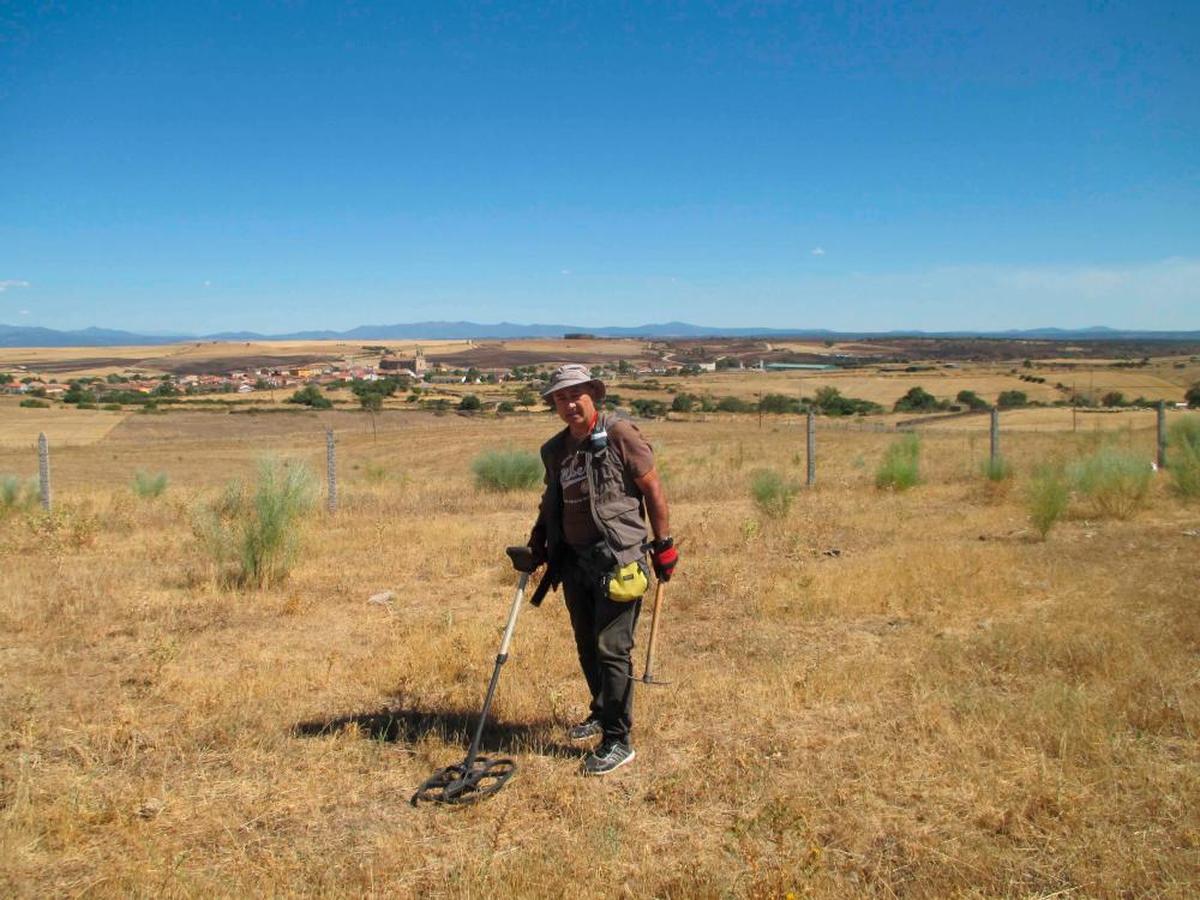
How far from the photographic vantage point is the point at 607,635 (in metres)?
4.42

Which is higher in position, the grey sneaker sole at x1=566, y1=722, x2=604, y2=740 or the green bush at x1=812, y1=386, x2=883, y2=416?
the green bush at x1=812, y1=386, x2=883, y2=416

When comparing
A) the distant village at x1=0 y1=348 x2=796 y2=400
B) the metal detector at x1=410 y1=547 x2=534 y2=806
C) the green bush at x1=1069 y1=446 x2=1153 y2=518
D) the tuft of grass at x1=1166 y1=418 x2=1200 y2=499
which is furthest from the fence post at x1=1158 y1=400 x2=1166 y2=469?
the distant village at x1=0 y1=348 x2=796 y2=400

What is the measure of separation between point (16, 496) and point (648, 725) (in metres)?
12.0

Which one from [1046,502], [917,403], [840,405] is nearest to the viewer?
[1046,502]

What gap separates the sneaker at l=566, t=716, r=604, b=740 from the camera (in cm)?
487

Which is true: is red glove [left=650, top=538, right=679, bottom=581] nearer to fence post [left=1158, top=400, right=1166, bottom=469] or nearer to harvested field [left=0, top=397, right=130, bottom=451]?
fence post [left=1158, top=400, right=1166, bottom=469]

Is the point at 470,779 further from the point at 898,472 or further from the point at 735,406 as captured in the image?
the point at 735,406

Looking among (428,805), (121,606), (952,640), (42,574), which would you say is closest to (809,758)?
(428,805)

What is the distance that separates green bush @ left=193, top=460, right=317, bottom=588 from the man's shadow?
3.83m

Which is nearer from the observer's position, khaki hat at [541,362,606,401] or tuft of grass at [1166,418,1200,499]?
khaki hat at [541,362,606,401]

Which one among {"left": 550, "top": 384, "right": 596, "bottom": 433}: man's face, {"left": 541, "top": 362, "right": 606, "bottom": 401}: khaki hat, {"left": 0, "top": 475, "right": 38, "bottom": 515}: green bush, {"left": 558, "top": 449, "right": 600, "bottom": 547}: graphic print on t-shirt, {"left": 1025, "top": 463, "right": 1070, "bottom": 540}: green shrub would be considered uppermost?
{"left": 541, "top": 362, "right": 606, "bottom": 401}: khaki hat

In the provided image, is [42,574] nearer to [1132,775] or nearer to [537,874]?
[537,874]

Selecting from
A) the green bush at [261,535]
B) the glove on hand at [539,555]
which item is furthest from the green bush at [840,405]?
the glove on hand at [539,555]

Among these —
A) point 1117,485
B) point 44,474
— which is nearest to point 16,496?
point 44,474
